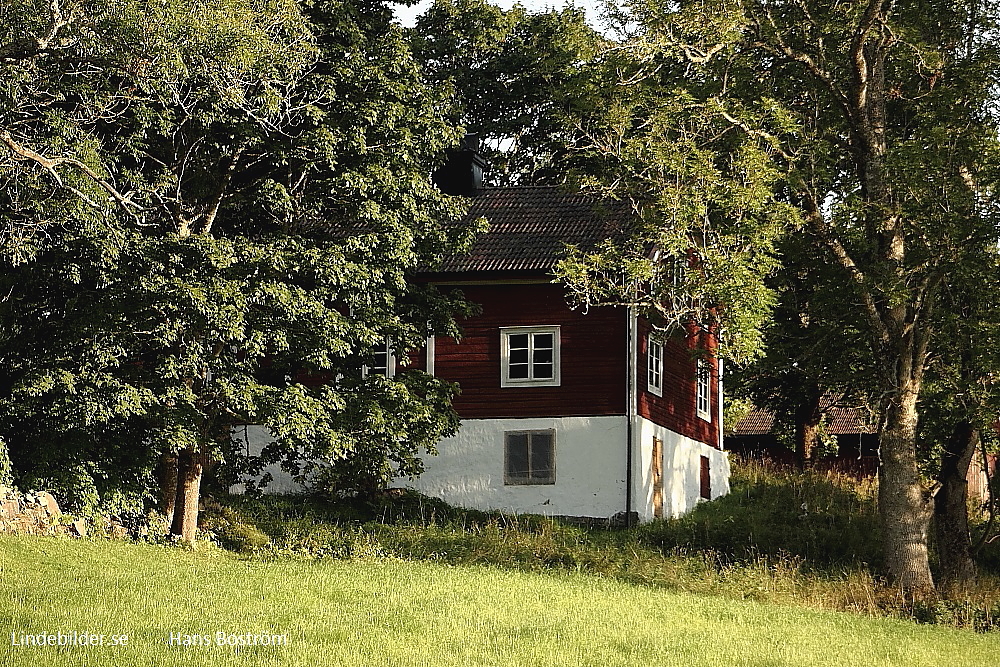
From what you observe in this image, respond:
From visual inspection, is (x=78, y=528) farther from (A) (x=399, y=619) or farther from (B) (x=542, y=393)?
(B) (x=542, y=393)

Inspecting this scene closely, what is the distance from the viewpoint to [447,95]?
24922mm

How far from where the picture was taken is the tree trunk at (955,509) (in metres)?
26.0

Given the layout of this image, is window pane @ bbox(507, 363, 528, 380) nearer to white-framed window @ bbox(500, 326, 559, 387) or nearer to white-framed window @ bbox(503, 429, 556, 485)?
white-framed window @ bbox(500, 326, 559, 387)

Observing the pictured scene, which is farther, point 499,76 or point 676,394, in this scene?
point 499,76

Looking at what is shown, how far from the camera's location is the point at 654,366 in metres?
31.3

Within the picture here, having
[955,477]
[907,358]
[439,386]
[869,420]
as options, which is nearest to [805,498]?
[869,420]

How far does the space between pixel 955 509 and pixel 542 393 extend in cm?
917

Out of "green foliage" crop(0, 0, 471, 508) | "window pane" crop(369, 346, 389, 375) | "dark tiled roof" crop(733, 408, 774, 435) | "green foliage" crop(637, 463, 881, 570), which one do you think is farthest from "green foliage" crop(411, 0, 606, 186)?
"green foliage" crop(0, 0, 471, 508)

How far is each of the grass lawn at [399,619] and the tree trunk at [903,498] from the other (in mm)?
4038

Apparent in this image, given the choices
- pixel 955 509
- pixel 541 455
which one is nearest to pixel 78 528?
pixel 541 455

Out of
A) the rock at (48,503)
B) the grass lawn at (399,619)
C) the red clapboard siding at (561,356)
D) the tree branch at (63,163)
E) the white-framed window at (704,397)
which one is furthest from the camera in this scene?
the white-framed window at (704,397)

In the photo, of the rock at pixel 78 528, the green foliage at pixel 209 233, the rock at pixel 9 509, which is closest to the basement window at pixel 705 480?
the green foliage at pixel 209 233

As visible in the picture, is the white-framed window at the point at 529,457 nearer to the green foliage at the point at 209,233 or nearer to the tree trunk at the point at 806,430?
the green foliage at the point at 209,233

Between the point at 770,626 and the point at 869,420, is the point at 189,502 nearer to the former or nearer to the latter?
the point at 770,626
